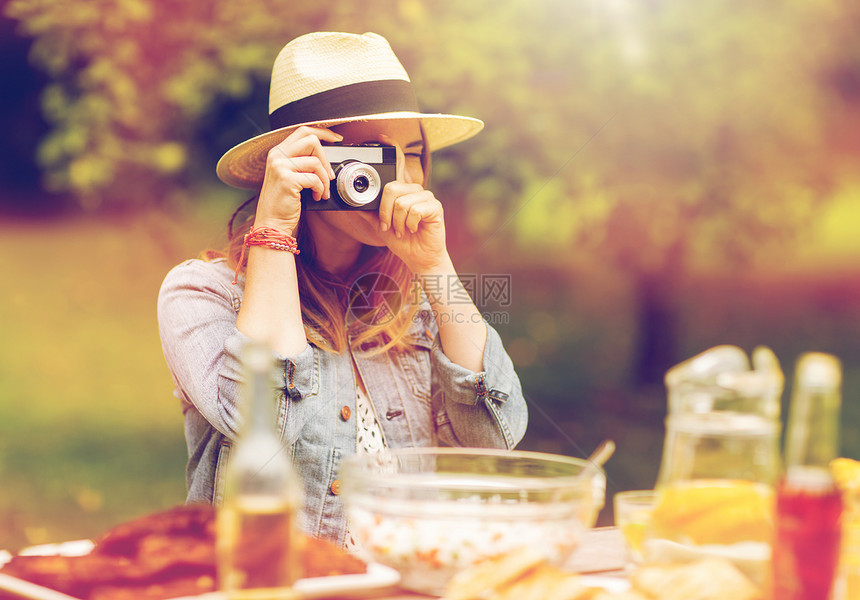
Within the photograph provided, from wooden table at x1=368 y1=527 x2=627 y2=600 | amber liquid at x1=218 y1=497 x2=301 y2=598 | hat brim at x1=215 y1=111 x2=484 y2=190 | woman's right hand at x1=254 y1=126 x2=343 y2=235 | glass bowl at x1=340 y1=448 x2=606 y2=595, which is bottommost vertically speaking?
wooden table at x1=368 y1=527 x2=627 y2=600

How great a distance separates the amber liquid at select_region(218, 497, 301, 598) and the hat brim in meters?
1.12

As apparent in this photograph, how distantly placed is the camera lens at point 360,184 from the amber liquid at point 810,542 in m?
1.12

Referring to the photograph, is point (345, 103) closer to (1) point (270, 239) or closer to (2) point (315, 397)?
(1) point (270, 239)

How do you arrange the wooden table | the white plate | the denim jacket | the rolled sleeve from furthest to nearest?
the rolled sleeve, the denim jacket, the wooden table, the white plate

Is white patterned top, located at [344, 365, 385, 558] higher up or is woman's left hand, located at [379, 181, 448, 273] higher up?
woman's left hand, located at [379, 181, 448, 273]

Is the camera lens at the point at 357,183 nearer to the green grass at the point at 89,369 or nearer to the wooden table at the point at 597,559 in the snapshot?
the wooden table at the point at 597,559

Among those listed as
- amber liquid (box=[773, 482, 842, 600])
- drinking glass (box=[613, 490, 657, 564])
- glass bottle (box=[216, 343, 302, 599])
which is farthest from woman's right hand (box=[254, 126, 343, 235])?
amber liquid (box=[773, 482, 842, 600])

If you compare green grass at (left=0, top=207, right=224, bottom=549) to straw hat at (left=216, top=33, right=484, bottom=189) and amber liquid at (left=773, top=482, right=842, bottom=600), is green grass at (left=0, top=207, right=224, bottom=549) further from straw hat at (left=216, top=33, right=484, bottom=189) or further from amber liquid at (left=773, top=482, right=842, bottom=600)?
amber liquid at (left=773, top=482, right=842, bottom=600)

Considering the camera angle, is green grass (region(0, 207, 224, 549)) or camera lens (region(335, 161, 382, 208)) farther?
green grass (region(0, 207, 224, 549))

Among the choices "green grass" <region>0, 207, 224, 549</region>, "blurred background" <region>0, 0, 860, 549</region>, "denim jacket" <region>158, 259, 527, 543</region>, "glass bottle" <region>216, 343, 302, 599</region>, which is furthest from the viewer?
"green grass" <region>0, 207, 224, 549</region>

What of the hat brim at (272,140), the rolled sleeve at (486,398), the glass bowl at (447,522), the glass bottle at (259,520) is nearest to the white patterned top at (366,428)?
the rolled sleeve at (486,398)

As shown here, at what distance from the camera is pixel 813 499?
64 cm

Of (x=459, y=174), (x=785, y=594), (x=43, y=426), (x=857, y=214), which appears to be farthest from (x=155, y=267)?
(x=857, y=214)

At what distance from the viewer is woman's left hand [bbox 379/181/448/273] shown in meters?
1.60
